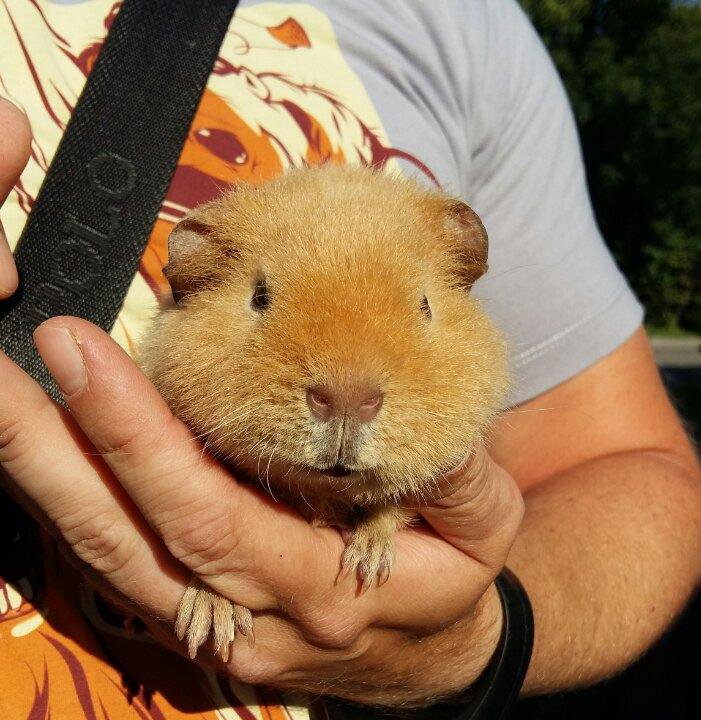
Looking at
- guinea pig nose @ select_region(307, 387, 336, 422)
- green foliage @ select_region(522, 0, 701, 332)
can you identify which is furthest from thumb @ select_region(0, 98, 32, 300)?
green foliage @ select_region(522, 0, 701, 332)

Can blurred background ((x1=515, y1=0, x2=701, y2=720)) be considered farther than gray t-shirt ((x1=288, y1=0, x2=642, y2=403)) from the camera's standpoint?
Yes

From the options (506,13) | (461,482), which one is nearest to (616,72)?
(506,13)

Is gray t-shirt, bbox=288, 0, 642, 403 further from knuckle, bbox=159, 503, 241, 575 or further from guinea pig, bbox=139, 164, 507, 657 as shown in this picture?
knuckle, bbox=159, 503, 241, 575

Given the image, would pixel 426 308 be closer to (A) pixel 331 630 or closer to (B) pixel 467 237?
(B) pixel 467 237

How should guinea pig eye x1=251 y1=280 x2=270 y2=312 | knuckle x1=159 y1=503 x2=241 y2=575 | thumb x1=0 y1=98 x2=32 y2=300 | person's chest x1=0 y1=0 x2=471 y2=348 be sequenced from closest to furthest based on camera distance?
1. thumb x1=0 y1=98 x2=32 y2=300
2. knuckle x1=159 y1=503 x2=241 y2=575
3. guinea pig eye x1=251 y1=280 x2=270 y2=312
4. person's chest x1=0 y1=0 x2=471 y2=348

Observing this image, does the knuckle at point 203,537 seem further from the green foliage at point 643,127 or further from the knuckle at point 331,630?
the green foliage at point 643,127

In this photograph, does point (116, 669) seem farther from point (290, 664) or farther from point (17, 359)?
point (17, 359)
